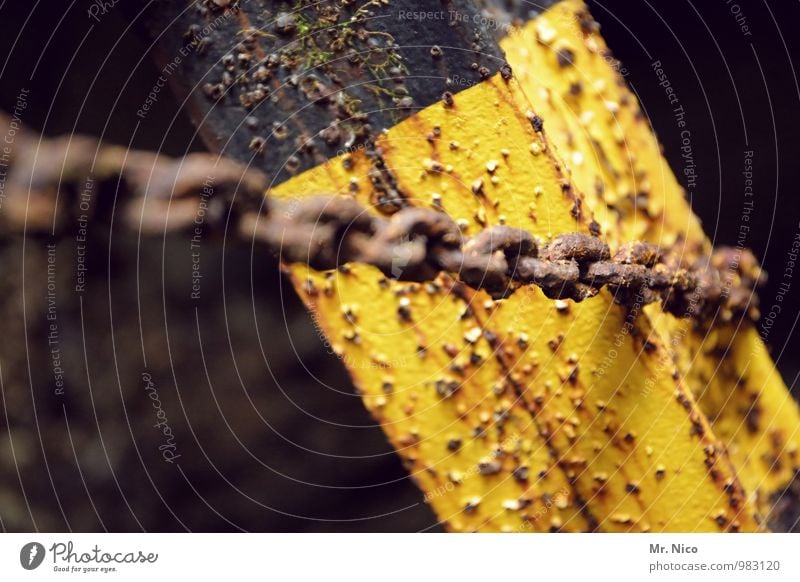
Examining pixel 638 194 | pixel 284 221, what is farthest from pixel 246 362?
pixel 638 194

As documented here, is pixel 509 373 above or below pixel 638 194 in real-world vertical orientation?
below

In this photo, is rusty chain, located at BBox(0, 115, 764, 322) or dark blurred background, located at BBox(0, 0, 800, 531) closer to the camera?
rusty chain, located at BBox(0, 115, 764, 322)

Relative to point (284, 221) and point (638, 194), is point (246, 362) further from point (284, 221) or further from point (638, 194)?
point (638, 194)

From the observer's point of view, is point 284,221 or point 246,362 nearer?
point 284,221

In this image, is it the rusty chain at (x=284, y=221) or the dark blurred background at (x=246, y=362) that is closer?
the rusty chain at (x=284, y=221)

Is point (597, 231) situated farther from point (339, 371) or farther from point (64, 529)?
point (64, 529)

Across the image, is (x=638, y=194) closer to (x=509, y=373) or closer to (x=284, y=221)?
(x=509, y=373)
